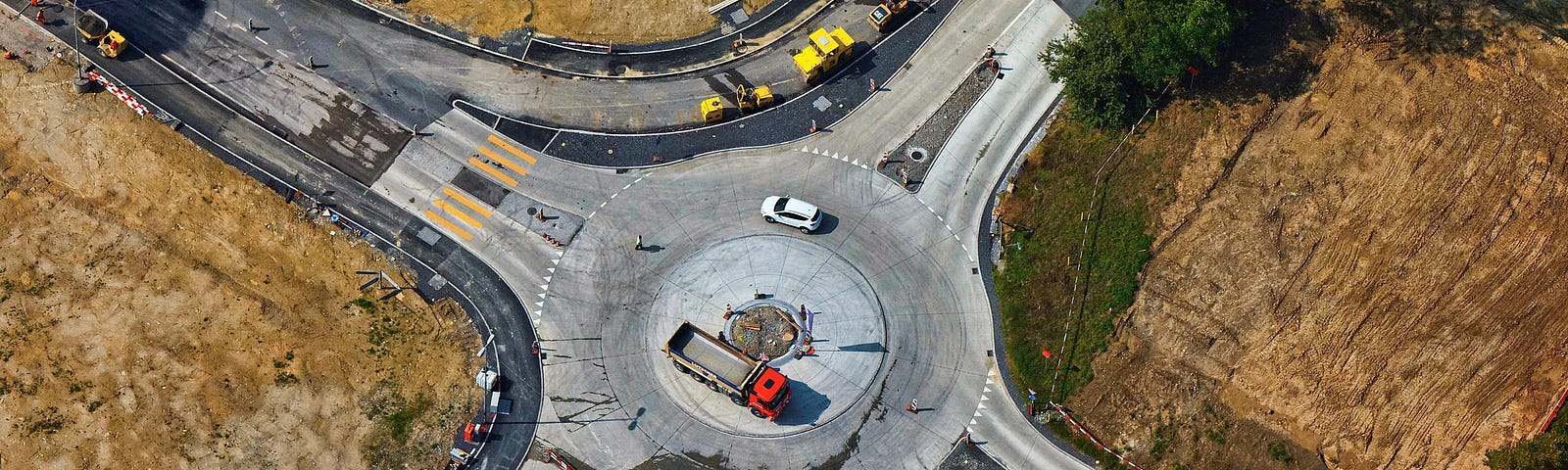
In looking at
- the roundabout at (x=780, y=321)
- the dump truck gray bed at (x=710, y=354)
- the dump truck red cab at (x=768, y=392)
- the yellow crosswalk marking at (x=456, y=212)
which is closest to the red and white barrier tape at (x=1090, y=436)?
the roundabout at (x=780, y=321)

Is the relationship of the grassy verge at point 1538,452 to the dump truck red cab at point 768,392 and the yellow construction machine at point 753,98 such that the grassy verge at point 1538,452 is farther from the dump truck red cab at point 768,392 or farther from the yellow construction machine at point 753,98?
the yellow construction machine at point 753,98

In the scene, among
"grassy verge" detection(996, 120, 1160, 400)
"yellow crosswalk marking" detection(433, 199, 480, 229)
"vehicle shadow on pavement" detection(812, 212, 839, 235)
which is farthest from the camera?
"vehicle shadow on pavement" detection(812, 212, 839, 235)

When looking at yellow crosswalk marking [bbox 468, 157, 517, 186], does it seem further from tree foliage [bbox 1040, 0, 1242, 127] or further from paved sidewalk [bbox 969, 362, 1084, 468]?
tree foliage [bbox 1040, 0, 1242, 127]

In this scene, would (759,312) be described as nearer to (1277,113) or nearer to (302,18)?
(1277,113)

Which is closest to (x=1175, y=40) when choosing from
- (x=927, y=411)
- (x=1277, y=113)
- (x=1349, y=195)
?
(x=1277, y=113)

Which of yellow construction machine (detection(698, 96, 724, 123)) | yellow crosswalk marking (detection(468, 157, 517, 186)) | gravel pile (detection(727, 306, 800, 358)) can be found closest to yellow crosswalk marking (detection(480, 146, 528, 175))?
yellow crosswalk marking (detection(468, 157, 517, 186))
